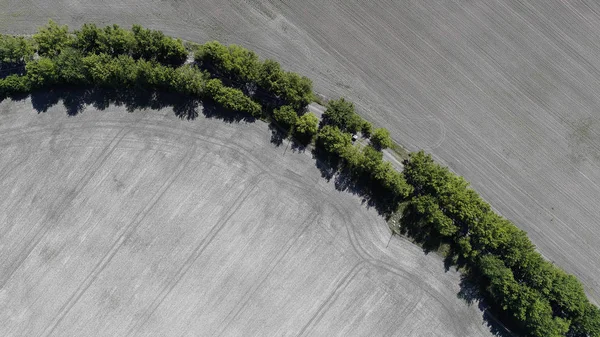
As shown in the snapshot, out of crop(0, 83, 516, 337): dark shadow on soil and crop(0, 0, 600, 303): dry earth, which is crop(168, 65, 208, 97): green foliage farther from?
crop(0, 0, 600, 303): dry earth

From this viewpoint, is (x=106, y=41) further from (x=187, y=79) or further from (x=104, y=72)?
(x=187, y=79)

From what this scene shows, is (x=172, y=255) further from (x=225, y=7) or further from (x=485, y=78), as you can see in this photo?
(x=485, y=78)

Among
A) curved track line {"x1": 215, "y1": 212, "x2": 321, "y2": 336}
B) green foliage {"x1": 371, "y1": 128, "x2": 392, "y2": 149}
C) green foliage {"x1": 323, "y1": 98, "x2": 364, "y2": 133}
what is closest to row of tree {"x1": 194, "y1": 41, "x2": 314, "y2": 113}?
green foliage {"x1": 323, "y1": 98, "x2": 364, "y2": 133}

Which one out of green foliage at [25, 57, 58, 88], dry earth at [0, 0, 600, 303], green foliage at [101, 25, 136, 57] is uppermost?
dry earth at [0, 0, 600, 303]

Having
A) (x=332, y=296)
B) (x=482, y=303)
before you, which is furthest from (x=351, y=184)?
(x=482, y=303)

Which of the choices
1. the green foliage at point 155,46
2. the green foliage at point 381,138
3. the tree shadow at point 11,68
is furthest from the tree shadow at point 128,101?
the green foliage at point 381,138

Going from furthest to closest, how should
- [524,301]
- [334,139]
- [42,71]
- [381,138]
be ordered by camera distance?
1. [381,138]
2. [42,71]
3. [334,139]
4. [524,301]
